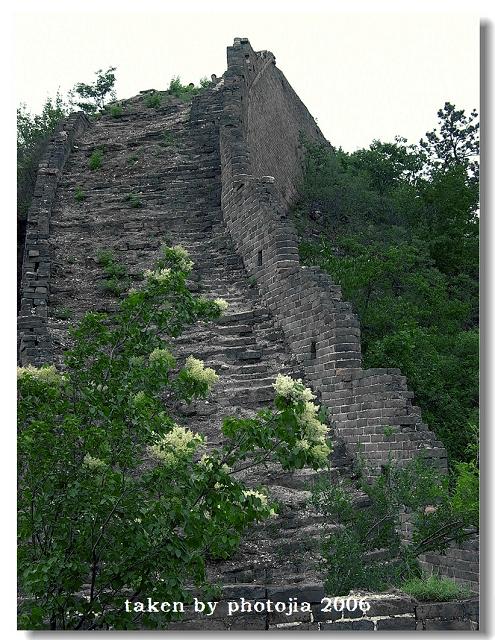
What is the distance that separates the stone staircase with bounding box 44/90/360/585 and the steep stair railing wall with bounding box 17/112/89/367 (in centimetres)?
17

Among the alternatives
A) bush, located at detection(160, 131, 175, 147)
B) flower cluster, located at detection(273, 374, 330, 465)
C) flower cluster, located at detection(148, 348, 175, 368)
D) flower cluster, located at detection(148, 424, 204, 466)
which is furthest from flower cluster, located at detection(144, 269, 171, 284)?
bush, located at detection(160, 131, 175, 147)

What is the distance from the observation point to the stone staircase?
421 inches

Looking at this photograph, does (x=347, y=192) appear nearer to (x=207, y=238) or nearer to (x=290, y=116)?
(x=290, y=116)

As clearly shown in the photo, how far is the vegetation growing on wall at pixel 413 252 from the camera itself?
15984 millimetres

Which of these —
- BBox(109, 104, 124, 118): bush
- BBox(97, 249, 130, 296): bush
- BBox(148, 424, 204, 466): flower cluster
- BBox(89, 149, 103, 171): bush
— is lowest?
BBox(148, 424, 204, 466): flower cluster

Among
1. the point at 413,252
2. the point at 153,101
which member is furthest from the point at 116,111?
the point at 413,252

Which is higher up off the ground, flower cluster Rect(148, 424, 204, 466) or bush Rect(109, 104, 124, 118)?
bush Rect(109, 104, 124, 118)

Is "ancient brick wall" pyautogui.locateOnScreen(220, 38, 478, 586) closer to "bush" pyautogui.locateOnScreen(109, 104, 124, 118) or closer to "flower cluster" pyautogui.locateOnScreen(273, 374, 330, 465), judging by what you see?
"flower cluster" pyautogui.locateOnScreen(273, 374, 330, 465)

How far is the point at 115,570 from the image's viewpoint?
24.1 feet

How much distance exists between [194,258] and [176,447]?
8.51m

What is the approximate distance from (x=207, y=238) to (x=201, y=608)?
364 inches

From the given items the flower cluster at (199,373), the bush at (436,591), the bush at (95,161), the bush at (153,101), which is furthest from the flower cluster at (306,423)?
the bush at (153,101)
